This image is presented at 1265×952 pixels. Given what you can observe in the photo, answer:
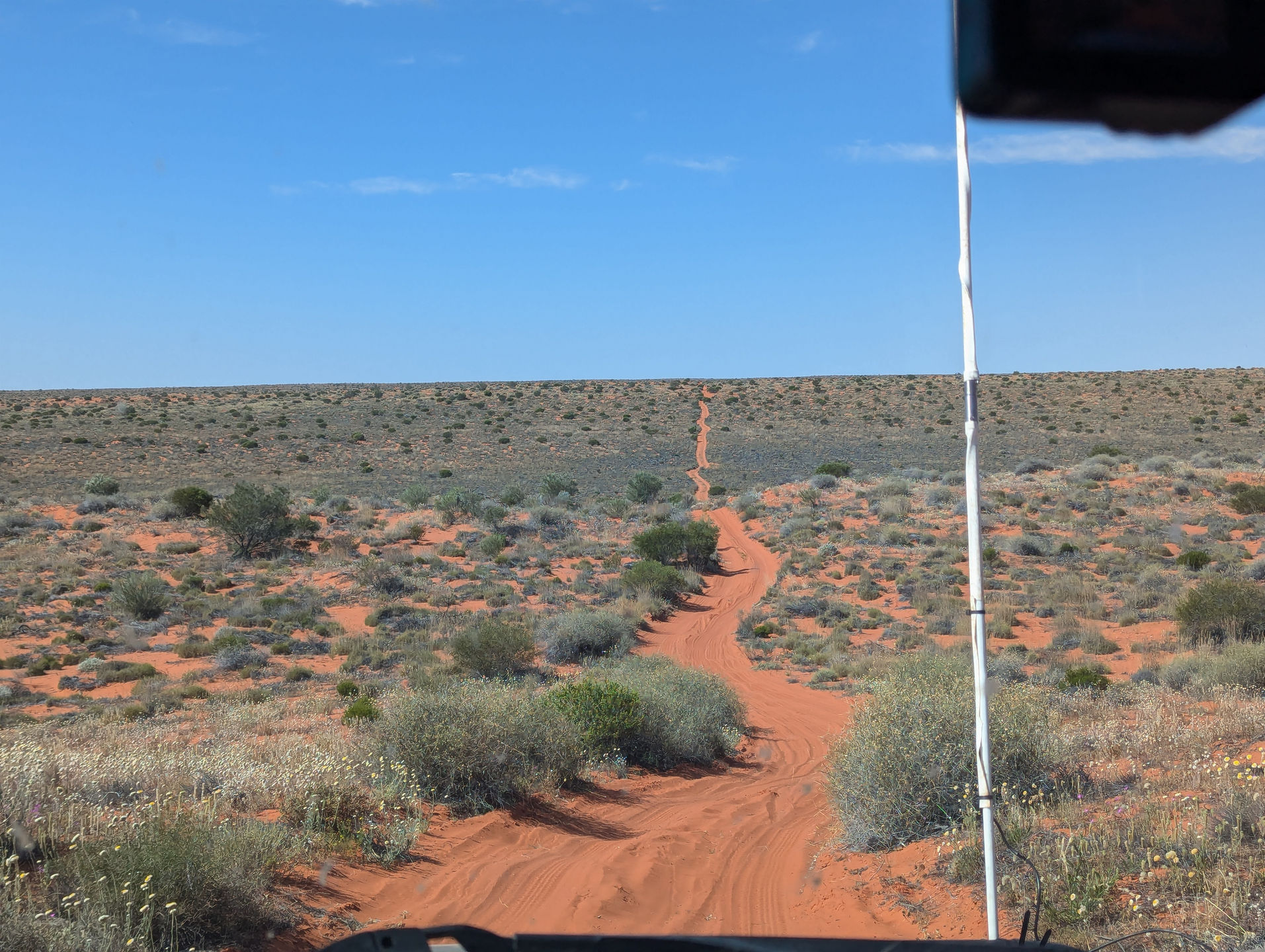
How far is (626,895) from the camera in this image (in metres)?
7.07

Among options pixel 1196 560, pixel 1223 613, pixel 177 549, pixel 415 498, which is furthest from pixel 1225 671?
pixel 415 498

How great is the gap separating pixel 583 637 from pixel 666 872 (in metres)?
11.6

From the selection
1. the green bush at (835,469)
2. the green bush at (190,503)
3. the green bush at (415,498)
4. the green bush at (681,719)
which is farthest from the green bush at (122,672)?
the green bush at (835,469)

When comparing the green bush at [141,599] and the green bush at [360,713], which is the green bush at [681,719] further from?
the green bush at [141,599]

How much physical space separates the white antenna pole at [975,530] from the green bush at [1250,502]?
27.7 m

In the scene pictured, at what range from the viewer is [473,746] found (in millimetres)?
9156

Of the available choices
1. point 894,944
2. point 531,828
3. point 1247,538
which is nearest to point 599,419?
point 1247,538

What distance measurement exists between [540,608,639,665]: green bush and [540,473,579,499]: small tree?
22.1 meters

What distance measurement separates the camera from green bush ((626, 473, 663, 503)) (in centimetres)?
4119

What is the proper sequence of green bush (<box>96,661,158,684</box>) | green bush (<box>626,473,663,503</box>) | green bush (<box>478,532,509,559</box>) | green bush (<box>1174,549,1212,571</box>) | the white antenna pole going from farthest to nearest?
green bush (<box>626,473,663,503</box>)
green bush (<box>478,532,509,559</box>)
green bush (<box>1174,549,1212,571</box>)
green bush (<box>96,661,158,684</box>)
the white antenna pole

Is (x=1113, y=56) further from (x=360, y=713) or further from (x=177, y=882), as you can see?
(x=360, y=713)

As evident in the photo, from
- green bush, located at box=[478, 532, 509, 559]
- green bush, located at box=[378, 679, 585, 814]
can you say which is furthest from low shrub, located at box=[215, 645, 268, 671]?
green bush, located at box=[478, 532, 509, 559]

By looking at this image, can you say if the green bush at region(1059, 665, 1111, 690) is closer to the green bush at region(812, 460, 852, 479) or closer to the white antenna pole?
the white antenna pole

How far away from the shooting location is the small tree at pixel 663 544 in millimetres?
28484
